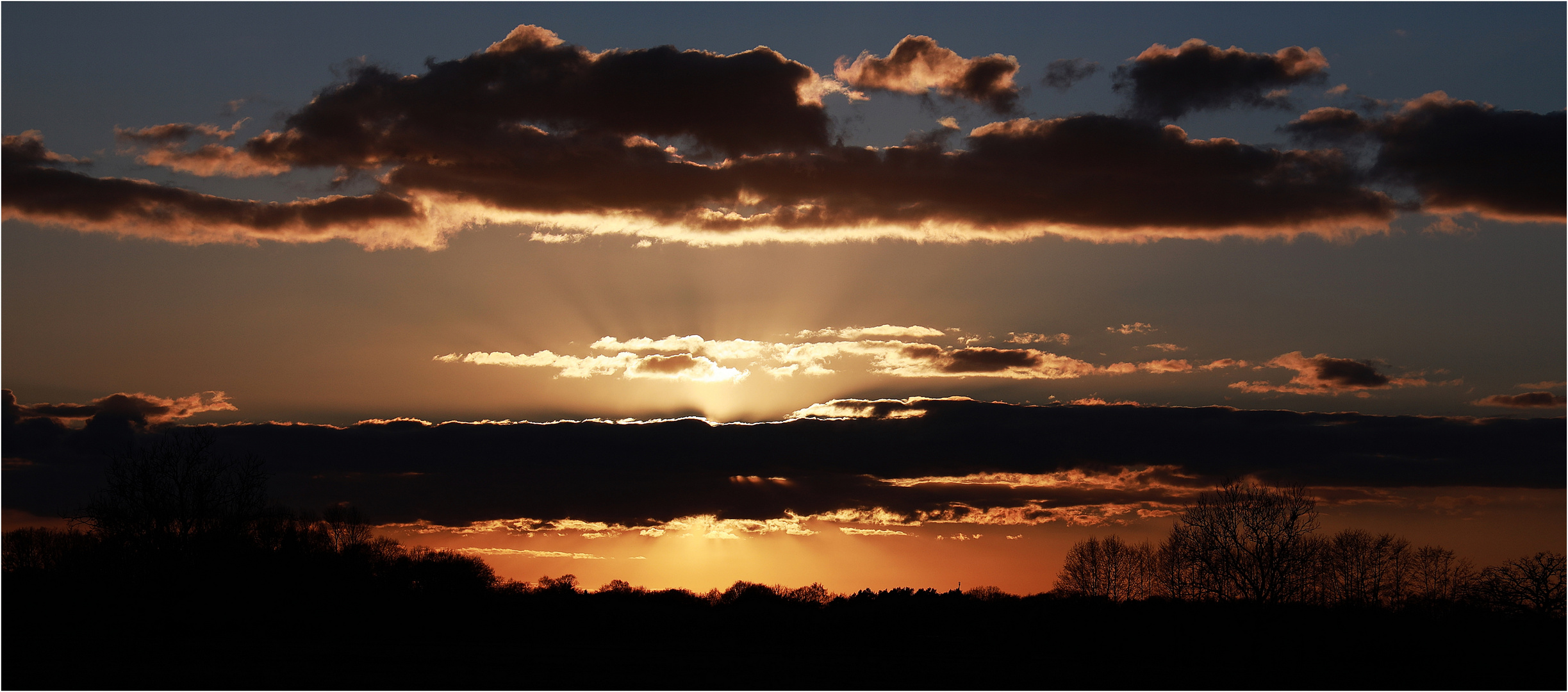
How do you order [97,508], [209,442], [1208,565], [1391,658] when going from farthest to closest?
1. [1208,565]
2. [209,442]
3. [97,508]
4. [1391,658]

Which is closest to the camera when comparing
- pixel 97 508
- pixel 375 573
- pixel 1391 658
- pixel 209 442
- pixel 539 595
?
pixel 1391 658

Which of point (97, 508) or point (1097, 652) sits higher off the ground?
point (97, 508)

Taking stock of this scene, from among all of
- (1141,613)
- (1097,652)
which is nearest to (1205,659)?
(1097,652)

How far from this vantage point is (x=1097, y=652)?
62.4 meters

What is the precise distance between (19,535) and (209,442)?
6894 centimetres

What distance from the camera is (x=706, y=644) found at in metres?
67.2

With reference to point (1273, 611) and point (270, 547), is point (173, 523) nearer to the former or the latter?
point (270, 547)

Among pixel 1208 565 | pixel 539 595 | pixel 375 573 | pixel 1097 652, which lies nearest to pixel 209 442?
pixel 539 595

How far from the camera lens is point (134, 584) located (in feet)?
227

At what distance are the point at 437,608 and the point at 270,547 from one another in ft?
40.1

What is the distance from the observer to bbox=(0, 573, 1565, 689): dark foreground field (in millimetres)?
51188

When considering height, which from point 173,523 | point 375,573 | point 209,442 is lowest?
point 375,573

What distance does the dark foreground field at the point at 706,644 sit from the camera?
168ft

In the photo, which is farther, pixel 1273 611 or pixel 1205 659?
pixel 1273 611
